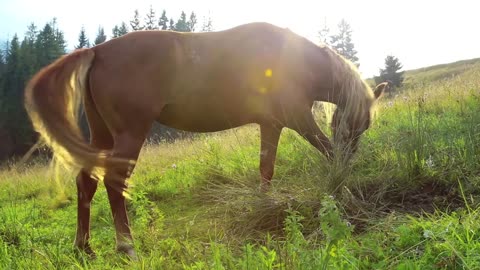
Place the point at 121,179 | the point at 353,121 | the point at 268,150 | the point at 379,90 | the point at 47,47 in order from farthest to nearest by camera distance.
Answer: the point at 47,47 → the point at 379,90 → the point at 353,121 → the point at 268,150 → the point at 121,179

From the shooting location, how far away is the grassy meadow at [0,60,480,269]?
6.25 ft

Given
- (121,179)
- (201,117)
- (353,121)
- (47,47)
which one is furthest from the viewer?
(47,47)

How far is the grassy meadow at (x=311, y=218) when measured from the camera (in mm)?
1906

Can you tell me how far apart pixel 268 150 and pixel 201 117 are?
2.70 feet

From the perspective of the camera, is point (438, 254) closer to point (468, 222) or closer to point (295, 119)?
point (468, 222)

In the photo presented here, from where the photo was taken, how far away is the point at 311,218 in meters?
2.88

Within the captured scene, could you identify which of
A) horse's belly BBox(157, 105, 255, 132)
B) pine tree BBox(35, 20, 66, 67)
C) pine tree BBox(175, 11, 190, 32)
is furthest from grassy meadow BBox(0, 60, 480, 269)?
pine tree BBox(175, 11, 190, 32)

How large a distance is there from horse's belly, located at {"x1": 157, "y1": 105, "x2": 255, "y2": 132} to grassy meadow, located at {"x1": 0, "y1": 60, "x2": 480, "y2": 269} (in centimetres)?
67

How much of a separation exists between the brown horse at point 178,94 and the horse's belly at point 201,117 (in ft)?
0.03

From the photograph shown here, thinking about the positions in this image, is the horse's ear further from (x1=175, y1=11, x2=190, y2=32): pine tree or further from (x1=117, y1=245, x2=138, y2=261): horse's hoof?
(x1=175, y1=11, x2=190, y2=32): pine tree

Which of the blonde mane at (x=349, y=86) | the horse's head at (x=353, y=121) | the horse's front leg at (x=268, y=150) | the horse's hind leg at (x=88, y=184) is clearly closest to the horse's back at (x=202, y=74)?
the horse's front leg at (x=268, y=150)

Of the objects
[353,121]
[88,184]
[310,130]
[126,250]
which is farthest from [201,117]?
[353,121]

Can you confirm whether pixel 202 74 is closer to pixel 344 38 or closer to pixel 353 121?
pixel 353 121

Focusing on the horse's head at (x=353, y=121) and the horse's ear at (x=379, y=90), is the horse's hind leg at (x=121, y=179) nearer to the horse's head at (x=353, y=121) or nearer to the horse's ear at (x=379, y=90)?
the horse's head at (x=353, y=121)
